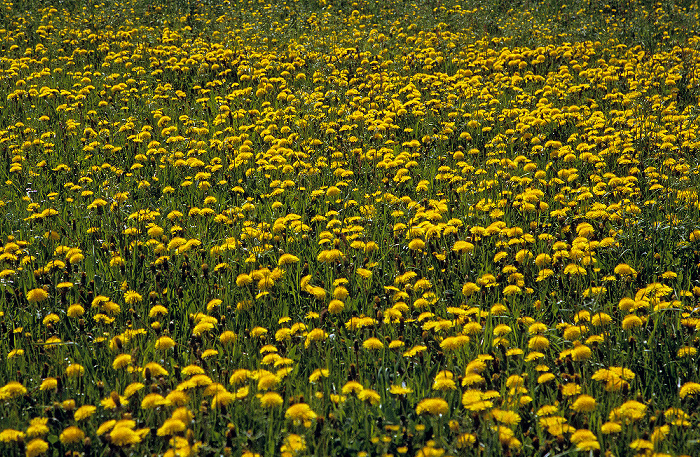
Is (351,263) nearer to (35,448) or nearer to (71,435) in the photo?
(71,435)

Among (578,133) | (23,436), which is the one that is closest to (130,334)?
(23,436)

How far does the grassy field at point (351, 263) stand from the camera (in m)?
2.53

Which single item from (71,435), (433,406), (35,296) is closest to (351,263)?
(433,406)

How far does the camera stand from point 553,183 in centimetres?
502

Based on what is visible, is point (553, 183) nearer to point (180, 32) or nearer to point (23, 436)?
point (23, 436)

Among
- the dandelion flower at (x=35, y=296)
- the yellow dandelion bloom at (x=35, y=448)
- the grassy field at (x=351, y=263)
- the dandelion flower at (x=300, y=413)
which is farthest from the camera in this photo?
the dandelion flower at (x=35, y=296)

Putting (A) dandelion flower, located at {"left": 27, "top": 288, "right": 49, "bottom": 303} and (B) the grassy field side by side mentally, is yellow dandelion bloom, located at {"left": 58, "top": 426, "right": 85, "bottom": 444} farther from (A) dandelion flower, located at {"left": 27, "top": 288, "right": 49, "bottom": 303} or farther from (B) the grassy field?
(A) dandelion flower, located at {"left": 27, "top": 288, "right": 49, "bottom": 303}

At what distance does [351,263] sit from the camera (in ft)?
12.7

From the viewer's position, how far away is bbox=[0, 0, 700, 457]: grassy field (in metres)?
2.53

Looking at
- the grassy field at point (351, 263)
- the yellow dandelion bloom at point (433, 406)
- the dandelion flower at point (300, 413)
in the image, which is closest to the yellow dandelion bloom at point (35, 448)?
the grassy field at point (351, 263)

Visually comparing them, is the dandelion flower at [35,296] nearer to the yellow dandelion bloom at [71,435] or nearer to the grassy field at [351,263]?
the grassy field at [351,263]

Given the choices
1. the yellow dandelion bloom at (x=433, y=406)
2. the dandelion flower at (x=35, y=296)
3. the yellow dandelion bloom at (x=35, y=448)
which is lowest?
the yellow dandelion bloom at (x=35, y=448)

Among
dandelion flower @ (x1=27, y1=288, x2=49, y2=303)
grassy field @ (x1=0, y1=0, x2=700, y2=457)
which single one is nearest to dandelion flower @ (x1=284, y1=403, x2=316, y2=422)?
grassy field @ (x1=0, y1=0, x2=700, y2=457)

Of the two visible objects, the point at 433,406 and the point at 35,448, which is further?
the point at 433,406
